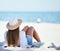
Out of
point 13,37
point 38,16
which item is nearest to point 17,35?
point 13,37

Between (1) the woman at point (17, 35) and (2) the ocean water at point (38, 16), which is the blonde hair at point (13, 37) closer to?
(1) the woman at point (17, 35)

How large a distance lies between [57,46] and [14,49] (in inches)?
21.8

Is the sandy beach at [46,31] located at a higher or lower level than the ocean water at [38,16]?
lower

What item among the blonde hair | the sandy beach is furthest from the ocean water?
the blonde hair

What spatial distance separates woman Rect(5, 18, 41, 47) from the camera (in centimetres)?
177

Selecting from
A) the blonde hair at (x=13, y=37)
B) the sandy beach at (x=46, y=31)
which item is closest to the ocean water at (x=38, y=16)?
the sandy beach at (x=46, y=31)

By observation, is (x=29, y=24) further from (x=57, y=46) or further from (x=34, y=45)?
(x=57, y=46)

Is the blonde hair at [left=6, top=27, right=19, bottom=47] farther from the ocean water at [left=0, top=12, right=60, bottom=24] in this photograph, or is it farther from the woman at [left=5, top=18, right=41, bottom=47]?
the ocean water at [left=0, top=12, right=60, bottom=24]

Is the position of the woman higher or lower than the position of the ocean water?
lower

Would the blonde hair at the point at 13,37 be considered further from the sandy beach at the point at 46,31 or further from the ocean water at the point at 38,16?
the ocean water at the point at 38,16


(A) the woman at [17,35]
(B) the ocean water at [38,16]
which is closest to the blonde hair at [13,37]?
(A) the woman at [17,35]

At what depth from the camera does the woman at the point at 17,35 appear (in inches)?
69.8
